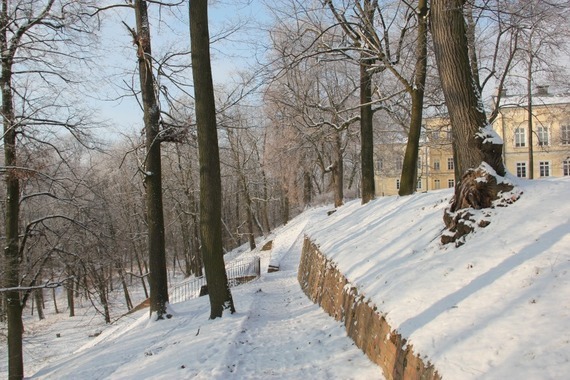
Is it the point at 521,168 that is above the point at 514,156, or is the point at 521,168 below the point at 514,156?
below

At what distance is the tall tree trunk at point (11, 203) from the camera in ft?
32.4

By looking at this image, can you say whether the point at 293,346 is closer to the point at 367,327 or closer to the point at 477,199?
the point at 367,327

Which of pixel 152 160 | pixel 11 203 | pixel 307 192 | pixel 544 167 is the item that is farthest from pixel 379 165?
pixel 11 203

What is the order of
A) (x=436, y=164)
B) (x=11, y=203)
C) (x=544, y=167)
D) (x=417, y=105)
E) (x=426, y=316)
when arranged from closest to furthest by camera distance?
(x=426, y=316) → (x=11, y=203) → (x=417, y=105) → (x=544, y=167) → (x=436, y=164)

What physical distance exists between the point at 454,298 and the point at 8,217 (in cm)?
1010

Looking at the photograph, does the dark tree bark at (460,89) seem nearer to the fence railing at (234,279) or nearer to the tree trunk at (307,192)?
the fence railing at (234,279)

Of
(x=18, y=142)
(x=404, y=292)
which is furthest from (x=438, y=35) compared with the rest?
(x=18, y=142)

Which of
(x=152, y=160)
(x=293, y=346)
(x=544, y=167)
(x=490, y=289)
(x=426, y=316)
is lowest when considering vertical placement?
(x=293, y=346)

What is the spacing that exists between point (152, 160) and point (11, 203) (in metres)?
3.49

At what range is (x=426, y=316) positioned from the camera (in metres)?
4.52

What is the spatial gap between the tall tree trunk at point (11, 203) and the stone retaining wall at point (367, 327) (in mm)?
6874

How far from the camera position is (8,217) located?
10.3m

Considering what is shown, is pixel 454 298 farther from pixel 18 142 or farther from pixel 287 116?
pixel 287 116

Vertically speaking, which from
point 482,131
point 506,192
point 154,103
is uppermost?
point 154,103
